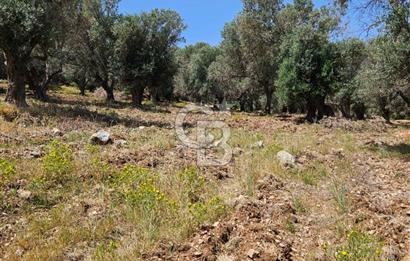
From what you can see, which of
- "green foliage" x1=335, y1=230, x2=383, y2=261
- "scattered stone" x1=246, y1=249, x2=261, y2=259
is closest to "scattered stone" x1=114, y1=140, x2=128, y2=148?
"scattered stone" x1=246, y1=249, x2=261, y2=259

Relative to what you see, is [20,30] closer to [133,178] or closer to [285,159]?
[133,178]

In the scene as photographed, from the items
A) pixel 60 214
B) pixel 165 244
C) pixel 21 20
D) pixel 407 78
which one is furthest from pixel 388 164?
pixel 21 20

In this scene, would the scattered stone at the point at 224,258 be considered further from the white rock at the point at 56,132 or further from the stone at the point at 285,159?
the white rock at the point at 56,132

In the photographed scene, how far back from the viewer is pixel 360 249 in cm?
399

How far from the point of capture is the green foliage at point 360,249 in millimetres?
3914

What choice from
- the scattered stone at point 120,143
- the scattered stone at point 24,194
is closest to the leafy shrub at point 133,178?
the scattered stone at point 24,194

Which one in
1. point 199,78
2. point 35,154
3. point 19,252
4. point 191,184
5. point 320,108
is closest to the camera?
point 19,252

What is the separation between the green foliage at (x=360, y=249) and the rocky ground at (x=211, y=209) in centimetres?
1

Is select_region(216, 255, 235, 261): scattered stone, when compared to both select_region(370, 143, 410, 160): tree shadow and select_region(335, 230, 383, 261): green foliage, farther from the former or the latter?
select_region(370, 143, 410, 160): tree shadow

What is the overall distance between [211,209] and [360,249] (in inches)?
80.1

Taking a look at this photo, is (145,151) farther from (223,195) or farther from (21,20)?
(21,20)

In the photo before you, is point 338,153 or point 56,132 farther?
point 56,132

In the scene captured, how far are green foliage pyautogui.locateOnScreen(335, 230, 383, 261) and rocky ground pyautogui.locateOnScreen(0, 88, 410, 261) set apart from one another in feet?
0.04

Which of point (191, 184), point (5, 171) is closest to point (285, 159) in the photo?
point (191, 184)
